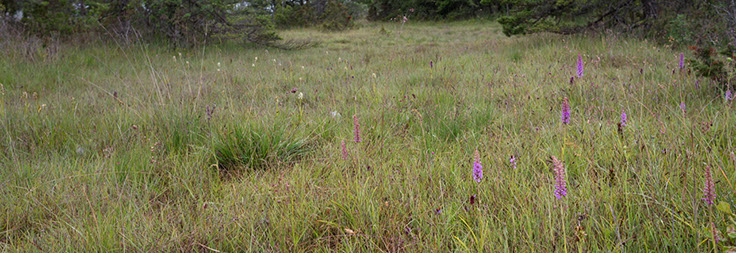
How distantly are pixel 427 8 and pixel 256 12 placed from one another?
25872mm

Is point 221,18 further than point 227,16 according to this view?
No

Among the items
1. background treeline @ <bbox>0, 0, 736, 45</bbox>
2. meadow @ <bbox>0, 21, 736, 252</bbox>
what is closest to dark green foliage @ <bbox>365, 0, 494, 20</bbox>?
background treeline @ <bbox>0, 0, 736, 45</bbox>

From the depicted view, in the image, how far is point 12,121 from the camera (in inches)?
107

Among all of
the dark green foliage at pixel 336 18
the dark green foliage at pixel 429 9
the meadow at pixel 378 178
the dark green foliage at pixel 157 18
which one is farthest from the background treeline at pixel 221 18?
the dark green foliage at pixel 429 9

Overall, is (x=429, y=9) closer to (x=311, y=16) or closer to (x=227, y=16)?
(x=311, y=16)

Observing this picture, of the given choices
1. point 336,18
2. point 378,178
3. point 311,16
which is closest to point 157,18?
point 378,178

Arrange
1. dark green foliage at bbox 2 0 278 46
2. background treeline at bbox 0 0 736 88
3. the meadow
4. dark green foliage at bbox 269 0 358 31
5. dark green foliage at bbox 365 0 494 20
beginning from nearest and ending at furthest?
the meadow → background treeline at bbox 0 0 736 88 → dark green foliage at bbox 2 0 278 46 → dark green foliage at bbox 269 0 358 31 → dark green foliage at bbox 365 0 494 20

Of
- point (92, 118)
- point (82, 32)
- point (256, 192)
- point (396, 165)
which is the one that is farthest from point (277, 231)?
point (82, 32)

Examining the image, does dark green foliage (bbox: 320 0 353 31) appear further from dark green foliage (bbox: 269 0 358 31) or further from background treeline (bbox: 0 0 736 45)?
background treeline (bbox: 0 0 736 45)

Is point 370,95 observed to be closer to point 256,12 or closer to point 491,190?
point 491,190

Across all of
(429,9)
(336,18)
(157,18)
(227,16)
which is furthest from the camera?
(429,9)

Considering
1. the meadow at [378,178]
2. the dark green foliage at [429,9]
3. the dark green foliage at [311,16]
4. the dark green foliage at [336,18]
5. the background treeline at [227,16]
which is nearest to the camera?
the meadow at [378,178]

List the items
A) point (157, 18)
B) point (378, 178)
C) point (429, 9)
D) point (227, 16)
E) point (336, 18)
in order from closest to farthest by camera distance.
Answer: point (378, 178) → point (157, 18) → point (227, 16) → point (336, 18) → point (429, 9)

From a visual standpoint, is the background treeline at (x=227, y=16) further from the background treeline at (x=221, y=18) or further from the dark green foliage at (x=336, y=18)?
the dark green foliage at (x=336, y=18)
